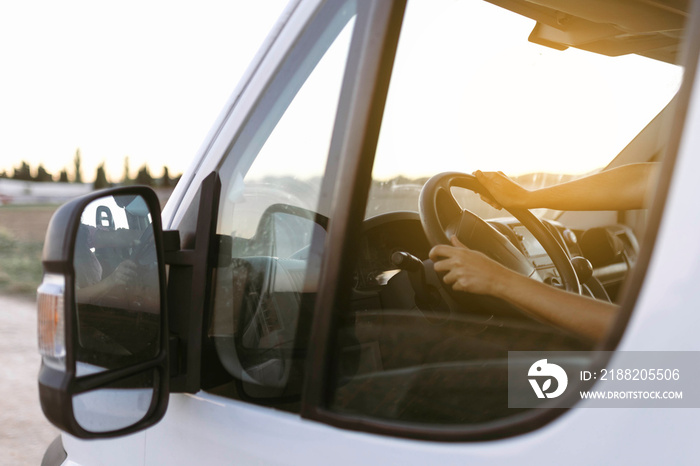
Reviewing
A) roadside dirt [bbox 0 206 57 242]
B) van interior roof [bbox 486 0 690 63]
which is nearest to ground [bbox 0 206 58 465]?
roadside dirt [bbox 0 206 57 242]

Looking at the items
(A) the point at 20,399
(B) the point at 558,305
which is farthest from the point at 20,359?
(B) the point at 558,305

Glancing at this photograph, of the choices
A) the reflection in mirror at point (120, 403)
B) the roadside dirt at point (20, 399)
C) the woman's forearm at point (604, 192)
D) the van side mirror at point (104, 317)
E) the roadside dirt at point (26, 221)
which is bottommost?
the roadside dirt at point (20, 399)

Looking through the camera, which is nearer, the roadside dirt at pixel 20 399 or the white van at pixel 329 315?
the white van at pixel 329 315

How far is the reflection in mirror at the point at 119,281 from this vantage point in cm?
121

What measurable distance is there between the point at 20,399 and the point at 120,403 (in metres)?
3.87

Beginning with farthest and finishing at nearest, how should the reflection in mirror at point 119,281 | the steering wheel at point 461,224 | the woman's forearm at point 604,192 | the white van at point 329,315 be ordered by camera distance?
1. the steering wheel at point 461,224
2. the woman's forearm at point 604,192
3. the reflection in mirror at point 119,281
4. the white van at point 329,315

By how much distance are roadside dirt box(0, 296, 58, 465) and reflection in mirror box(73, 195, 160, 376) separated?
274 centimetres

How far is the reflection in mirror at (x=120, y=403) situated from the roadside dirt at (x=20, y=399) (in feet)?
9.05

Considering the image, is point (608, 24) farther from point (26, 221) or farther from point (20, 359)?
point (26, 221)

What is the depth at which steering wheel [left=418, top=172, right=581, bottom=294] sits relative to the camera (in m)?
1.64

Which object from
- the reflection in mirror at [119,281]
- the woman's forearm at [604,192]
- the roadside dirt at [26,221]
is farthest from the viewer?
the roadside dirt at [26,221]

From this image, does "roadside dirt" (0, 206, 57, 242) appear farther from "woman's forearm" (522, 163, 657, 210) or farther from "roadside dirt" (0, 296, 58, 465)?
"woman's forearm" (522, 163, 657, 210)

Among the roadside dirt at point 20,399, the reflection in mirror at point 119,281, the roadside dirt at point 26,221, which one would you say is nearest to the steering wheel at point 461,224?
the reflection in mirror at point 119,281

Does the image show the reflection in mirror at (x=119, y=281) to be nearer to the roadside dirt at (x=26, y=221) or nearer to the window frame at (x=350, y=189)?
the window frame at (x=350, y=189)
